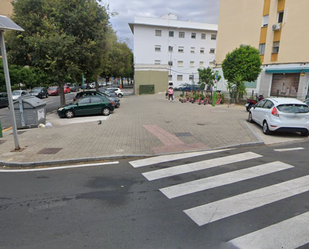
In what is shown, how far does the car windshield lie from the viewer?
898 centimetres

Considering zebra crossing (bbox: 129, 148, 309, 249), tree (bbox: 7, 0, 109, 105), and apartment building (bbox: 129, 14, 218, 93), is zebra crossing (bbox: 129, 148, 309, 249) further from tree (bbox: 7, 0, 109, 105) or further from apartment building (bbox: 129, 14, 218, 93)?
apartment building (bbox: 129, 14, 218, 93)

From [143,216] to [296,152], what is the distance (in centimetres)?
603

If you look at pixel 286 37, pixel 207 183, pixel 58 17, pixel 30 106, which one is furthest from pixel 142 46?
pixel 207 183

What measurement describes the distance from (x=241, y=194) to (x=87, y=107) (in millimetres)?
12468

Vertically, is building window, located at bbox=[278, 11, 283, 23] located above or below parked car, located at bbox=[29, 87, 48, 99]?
above

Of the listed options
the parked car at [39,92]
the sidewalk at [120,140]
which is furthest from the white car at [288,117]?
the parked car at [39,92]

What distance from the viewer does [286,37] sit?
25.5 metres

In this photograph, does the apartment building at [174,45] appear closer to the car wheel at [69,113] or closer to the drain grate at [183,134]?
the car wheel at [69,113]

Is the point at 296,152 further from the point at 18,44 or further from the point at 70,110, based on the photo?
the point at 18,44

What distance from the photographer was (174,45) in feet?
168

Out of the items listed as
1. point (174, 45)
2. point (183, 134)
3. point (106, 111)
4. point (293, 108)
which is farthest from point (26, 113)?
point (174, 45)

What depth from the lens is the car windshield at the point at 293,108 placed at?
8984 millimetres

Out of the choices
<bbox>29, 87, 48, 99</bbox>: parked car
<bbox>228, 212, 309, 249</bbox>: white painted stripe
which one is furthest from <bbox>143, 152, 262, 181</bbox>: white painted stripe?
<bbox>29, 87, 48, 99</bbox>: parked car

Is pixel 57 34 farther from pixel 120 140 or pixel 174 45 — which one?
pixel 174 45
